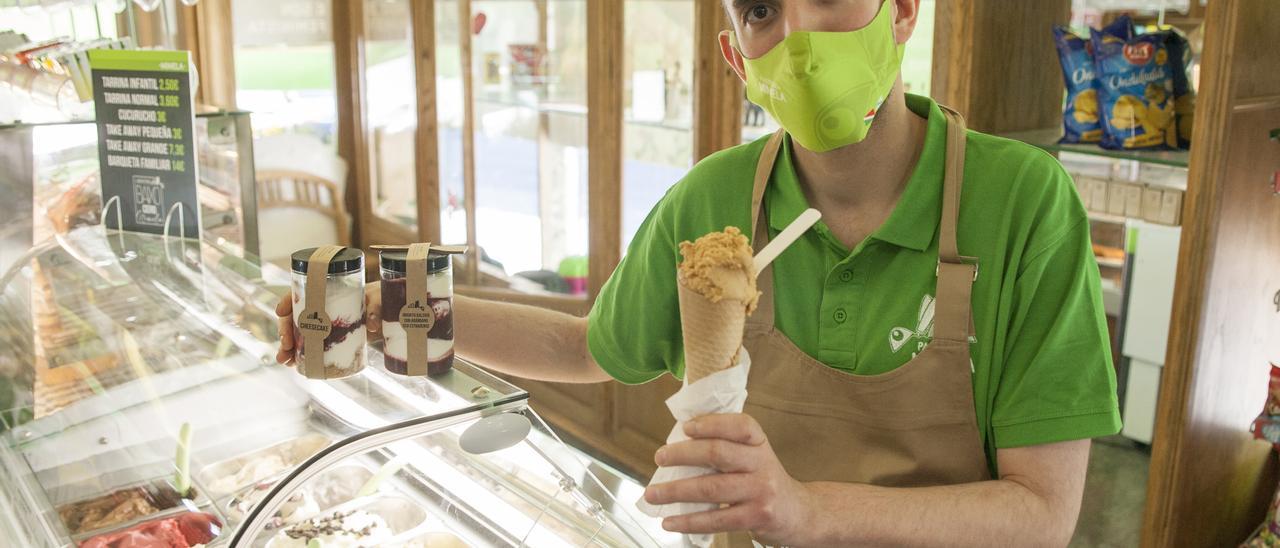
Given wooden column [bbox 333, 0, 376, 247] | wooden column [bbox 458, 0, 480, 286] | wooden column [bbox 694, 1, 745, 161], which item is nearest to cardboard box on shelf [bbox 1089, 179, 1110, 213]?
wooden column [bbox 694, 1, 745, 161]

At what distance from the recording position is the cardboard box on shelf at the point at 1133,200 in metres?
2.83

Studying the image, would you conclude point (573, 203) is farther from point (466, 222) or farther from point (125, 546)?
point (125, 546)

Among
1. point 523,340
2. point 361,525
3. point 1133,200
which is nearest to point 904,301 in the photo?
point 523,340

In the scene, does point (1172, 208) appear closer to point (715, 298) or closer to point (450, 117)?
point (715, 298)

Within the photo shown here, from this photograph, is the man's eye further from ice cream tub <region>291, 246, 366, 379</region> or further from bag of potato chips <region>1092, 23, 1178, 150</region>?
bag of potato chips <region>1092, 23, 1178, 150</region>

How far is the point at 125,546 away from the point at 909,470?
1.42 metres

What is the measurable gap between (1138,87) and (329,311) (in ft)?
7.17

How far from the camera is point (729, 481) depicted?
1.15 metres

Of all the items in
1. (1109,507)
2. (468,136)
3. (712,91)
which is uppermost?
(712,91)

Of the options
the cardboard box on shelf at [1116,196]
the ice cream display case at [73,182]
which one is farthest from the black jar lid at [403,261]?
the cardboard box on shelf at [1116,196]

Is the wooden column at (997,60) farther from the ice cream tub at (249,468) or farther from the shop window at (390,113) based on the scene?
the shop window at (390,113)

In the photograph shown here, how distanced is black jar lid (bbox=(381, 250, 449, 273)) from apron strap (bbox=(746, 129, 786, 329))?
47 cm

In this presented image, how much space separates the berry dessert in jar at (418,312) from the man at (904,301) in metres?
0.19

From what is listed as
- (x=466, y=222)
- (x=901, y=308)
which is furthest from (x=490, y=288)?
(x=901, y=308)
